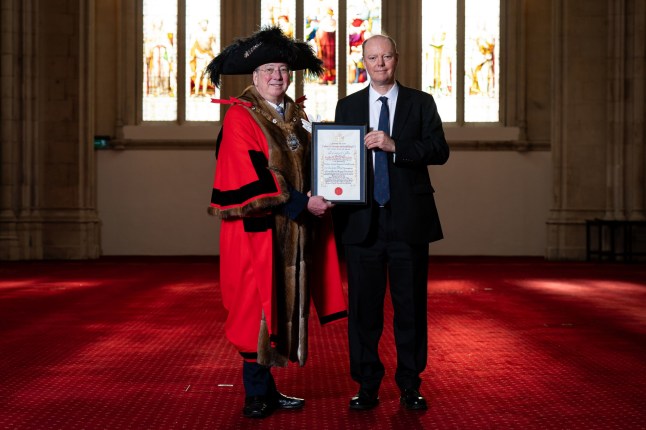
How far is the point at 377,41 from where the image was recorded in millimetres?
4766

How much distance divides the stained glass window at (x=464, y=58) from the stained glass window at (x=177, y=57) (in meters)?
4.34

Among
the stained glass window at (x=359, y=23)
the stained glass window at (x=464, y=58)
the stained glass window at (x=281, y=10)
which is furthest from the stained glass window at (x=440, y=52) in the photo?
the stained glass window at (x=281, y=10)

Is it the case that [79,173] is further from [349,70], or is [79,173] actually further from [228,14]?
[349,70]

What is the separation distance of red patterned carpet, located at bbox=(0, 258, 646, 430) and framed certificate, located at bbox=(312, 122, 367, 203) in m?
1.04

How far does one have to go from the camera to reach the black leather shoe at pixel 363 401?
16.0 feet

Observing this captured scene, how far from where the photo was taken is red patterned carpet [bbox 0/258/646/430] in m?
4.77

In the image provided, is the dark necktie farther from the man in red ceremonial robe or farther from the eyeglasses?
the eyeglasses

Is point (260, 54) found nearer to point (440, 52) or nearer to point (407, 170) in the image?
point (407, 170)

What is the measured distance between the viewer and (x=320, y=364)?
632cm

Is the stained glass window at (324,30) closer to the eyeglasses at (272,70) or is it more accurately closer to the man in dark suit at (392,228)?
the man in dark suit at (392,228)

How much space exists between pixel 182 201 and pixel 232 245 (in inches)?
617

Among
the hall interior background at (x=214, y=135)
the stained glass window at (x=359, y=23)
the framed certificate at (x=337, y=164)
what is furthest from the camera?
the stained glass window at (x=359, y=23)

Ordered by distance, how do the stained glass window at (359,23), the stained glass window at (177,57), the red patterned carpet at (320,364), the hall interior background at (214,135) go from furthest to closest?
the stained glass window at (359,23) → the stained glass window at (177,57) → the hall interior background at (214,135) → the red patterned carpet at (320,364)

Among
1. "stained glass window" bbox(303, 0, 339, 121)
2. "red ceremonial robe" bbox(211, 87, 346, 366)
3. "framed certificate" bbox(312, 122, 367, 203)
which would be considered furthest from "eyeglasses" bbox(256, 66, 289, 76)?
"stained glass window" bbox(303, 0, 339, 121)
